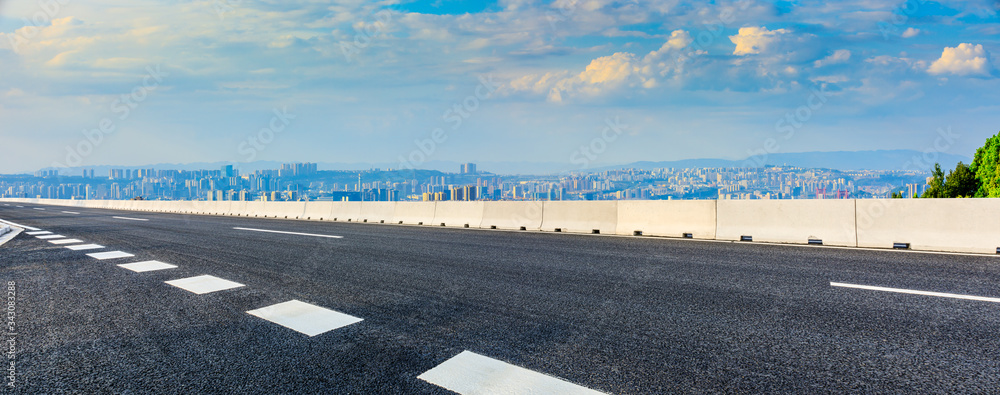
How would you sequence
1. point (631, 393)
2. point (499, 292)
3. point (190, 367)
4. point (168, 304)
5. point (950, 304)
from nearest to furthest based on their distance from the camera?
point (631, 393) → point (190, 367) → point (950, 304) → point (168, 304) → point (499, 292)

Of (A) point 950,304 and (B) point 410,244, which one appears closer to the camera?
(A) point 950,304

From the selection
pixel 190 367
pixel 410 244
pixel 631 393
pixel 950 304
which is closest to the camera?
pixel 631 393

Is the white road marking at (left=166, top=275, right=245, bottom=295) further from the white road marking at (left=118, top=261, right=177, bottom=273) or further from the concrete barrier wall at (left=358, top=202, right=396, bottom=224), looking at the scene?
the concrete barrier wall at (left=358, top=202, right=396, bottom=224)

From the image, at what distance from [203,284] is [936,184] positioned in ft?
177

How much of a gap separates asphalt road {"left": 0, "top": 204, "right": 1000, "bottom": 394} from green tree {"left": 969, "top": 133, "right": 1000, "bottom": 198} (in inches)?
1327

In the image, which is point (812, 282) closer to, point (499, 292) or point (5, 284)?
point (499, 292)

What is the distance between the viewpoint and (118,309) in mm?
4754

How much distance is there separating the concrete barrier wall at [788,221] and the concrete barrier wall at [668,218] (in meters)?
0.28

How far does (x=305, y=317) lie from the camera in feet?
14.3

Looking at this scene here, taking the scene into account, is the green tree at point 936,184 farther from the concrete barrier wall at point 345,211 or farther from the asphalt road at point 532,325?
the concrete barrier wall at point 345,211

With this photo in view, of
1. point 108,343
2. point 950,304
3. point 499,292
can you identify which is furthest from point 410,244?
point 950,304

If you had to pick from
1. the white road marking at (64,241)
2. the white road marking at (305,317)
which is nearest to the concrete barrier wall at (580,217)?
the white road marking at (305,317)

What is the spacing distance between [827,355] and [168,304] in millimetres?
5590

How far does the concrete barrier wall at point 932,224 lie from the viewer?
8.23 m
